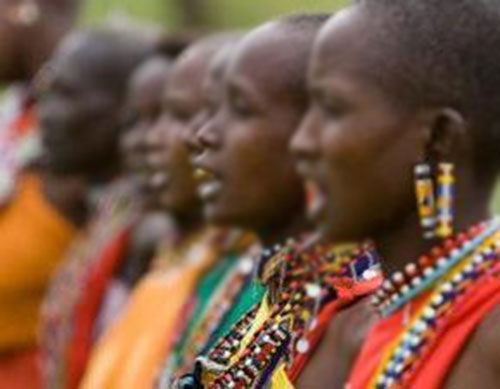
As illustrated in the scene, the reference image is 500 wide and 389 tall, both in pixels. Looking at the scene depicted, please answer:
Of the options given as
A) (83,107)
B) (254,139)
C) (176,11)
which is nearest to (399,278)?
(254,139)

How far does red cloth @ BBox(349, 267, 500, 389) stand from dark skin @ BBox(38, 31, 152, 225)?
11.0 ft

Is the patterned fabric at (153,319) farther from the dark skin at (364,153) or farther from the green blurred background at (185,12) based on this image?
the green blurred background at (185,12)

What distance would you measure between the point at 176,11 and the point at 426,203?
7.25 m

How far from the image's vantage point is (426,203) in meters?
3.32

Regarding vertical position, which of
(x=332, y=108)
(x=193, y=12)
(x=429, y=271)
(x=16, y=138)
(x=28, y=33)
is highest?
(x=193, y=12)

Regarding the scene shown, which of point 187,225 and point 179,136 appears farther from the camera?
point 187,225

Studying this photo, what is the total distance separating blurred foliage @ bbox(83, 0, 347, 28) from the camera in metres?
8.95

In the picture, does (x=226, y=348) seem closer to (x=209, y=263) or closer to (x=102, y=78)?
(x=209, y=263)

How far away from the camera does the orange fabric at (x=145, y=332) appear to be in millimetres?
5004

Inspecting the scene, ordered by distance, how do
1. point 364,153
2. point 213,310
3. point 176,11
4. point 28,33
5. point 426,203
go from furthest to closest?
1. point 176,11
2. point 28,33
3. point 213,310
4. point 364,153
5. point 426,203

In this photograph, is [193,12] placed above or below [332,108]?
above

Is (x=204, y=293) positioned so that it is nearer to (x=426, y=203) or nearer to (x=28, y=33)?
(x=426, y=203)

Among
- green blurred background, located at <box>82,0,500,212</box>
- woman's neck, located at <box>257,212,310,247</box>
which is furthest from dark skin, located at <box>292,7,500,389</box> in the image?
green blurred background, located at <box>82,0,500,212</box>

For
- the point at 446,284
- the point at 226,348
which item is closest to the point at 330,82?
the point at 446,284
